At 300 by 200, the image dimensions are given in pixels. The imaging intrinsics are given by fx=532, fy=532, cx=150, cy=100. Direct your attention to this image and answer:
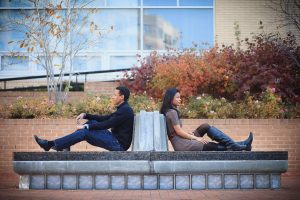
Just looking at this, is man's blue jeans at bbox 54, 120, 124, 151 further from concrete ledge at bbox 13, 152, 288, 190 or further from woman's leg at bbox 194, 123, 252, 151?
woman's leg at bbox 194, 123, 252, 151

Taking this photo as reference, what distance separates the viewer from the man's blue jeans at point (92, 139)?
28.0 ft

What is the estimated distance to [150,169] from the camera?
27.6 ft

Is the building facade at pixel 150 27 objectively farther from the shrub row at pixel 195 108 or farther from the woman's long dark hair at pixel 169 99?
the woman's long dark hair at pixel 169 99

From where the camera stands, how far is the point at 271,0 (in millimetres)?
19219

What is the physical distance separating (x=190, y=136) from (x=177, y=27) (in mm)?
11904

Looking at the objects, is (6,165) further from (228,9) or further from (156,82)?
(228,9)

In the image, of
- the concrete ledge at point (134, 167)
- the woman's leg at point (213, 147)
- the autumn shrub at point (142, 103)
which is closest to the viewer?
the concrete ledge at point (134, 167)

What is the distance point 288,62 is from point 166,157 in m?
7.32

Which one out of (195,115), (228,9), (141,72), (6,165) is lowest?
(6,165)

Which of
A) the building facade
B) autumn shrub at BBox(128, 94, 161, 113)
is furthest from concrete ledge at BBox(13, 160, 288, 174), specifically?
the building facade

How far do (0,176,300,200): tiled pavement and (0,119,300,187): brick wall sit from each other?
11.8 ft

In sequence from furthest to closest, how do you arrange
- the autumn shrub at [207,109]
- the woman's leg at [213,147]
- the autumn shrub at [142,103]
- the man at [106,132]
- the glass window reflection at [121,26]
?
the glass window reflection at [121,26], the autumn shrub at [142,103], the autumn shrub at [207,109], the woman's leg at [213,147], the man at [106,132]

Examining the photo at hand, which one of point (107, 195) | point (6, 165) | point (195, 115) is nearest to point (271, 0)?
point (195, 115)

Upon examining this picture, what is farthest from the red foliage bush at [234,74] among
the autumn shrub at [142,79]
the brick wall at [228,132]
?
the brick wall at [228,132]
